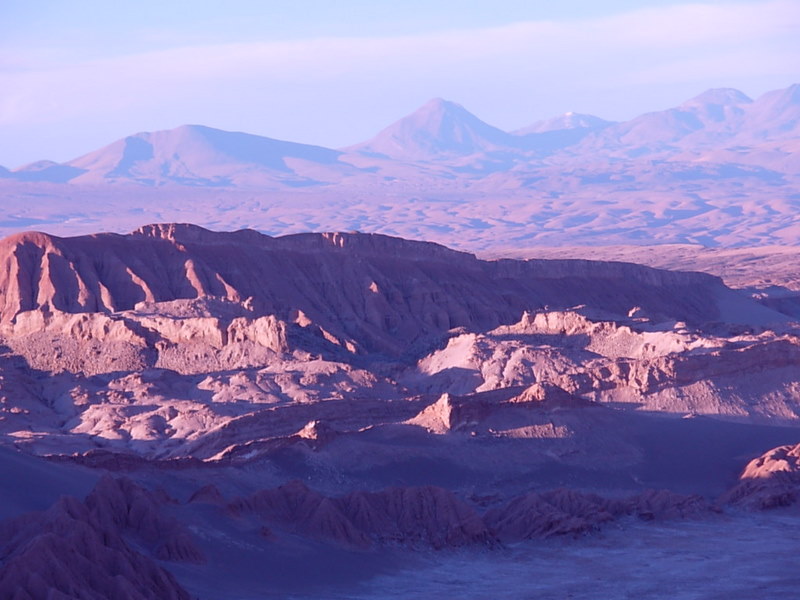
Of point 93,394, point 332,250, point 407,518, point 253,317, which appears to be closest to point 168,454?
point 93,394

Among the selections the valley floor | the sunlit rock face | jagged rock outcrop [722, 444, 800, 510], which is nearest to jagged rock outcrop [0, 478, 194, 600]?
the sunlit rock face

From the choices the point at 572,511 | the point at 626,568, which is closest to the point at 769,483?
the point at 572,511

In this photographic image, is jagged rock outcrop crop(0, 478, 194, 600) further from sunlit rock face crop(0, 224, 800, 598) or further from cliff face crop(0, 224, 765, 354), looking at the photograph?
cliff face crop(0, 224, 765, 354)

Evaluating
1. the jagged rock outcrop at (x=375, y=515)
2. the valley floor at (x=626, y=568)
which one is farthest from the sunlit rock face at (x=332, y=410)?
the valley floor at (x=626, y=568)

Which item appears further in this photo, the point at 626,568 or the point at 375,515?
the point at 375,515

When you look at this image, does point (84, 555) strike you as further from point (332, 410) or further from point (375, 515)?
point (332, 410)

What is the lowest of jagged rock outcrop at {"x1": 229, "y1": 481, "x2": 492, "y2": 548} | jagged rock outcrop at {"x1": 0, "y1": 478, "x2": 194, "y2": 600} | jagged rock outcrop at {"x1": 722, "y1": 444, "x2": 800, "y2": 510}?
jagged rock outcrop at {"x1": 722, "y1": 444, "x2": 800, "y2": 510}

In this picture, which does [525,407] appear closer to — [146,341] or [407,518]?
[407,518]

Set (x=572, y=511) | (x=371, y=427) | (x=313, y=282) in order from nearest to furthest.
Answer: (x=572, y=511), (x=371, y=427), (x=313, y=282)

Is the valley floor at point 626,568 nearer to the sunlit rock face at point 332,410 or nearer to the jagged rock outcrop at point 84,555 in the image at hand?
the sunlit rock face at point 332,410

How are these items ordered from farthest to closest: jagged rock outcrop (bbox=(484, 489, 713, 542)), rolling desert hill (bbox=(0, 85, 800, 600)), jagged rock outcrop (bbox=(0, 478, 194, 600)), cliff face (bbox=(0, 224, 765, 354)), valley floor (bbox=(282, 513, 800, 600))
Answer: cliff face (bbox=(0, 224, 765, 354)) < jagged rock outcrop (bbox=(484, 489, 713, 542)) < rolling desert hill (bbox=(0, 85, 800, 600)) < valley floor (bbox=(282, 513, 800, 600)) < jagged rock outcrop (bbox=(0, 478, 194, 600))

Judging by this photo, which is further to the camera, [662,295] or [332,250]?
[662,295]
